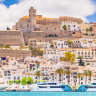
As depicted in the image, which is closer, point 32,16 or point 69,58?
point 69,58

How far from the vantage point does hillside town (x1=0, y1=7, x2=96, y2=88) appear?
152ft

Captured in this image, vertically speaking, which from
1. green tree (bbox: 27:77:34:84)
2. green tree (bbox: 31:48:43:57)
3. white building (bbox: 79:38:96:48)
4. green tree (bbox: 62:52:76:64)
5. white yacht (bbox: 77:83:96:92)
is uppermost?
white building (bbox: 79:38:96:48)

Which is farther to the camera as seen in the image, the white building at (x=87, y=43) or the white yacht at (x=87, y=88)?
the white building at (x=87, y=43)

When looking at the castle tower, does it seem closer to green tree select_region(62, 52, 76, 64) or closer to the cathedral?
the cathedral

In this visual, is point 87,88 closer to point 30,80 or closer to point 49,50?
point 30,80

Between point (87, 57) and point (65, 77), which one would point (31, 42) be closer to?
point (87, 57)

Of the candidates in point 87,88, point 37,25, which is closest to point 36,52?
point 37,25

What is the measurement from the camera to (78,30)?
213ft

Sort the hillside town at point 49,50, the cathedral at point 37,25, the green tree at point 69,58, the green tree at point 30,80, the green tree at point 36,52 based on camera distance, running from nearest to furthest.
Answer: the green tree at point 30,80
the hillside town at point 49,50
the green tree at point 69,58
the green tree at point 36,52
the cathedral at point 37,25

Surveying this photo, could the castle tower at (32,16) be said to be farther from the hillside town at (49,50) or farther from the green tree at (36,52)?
the green tree at (36,52)

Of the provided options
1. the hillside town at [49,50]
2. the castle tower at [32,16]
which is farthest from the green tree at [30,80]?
the castle tower at [32,16]

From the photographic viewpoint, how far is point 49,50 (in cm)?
5616

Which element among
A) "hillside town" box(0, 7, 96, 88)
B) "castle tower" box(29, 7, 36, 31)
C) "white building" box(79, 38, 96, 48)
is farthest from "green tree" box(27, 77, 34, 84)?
"castle tower" box(29, 7, 36, 31)

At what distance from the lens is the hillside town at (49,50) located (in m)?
46.2
